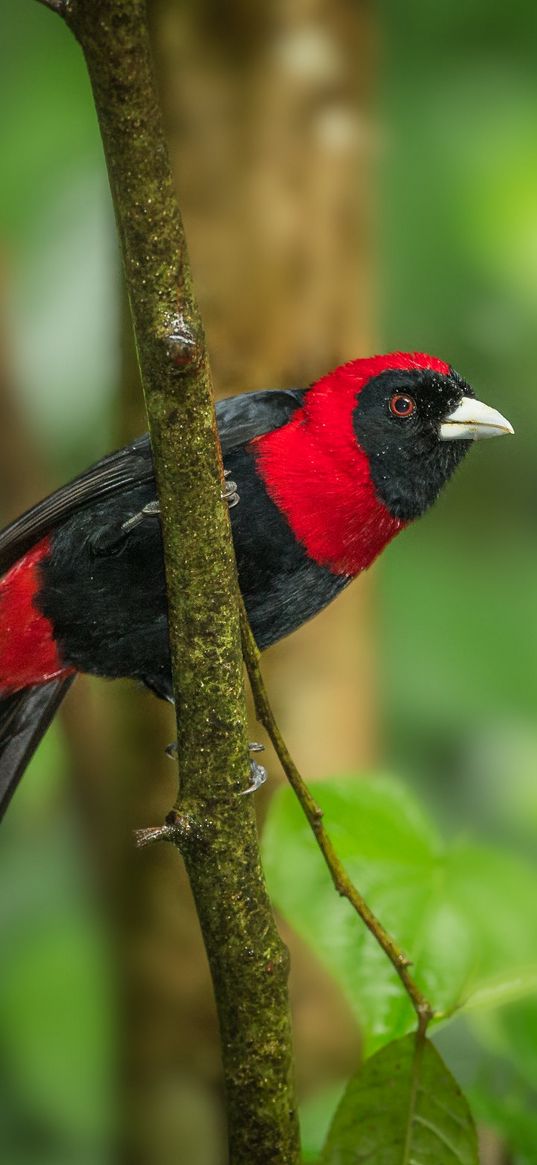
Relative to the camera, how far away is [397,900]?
178 cm

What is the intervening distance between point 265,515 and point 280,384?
0.66m

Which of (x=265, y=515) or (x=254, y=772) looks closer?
(x=254, y=772)

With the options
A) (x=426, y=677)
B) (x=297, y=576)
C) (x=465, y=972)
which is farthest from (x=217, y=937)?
(x=426, y=677)

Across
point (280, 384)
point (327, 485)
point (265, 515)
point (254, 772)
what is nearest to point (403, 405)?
point (327, 485)

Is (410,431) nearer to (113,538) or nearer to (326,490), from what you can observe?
(326,490)

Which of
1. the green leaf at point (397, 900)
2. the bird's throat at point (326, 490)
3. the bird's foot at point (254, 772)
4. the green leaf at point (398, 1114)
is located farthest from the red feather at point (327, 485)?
the green leaf at point (398, 1114)

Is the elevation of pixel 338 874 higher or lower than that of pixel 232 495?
lower

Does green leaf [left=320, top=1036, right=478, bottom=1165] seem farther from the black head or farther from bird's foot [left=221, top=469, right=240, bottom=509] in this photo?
the black head

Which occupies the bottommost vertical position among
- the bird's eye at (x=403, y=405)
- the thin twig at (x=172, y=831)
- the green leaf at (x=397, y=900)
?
the green leaf at (x=397, y=900)

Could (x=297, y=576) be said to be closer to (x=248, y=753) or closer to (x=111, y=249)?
(x=248, y=753)

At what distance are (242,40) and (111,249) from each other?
2.02ft

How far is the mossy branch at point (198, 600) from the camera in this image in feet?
4.20

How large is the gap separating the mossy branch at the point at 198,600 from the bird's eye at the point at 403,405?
0.98m

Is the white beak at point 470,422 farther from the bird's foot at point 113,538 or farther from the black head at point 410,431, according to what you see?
the bird's foot at point 113,538
